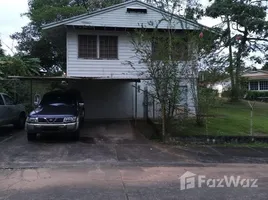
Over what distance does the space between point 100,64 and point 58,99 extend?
16.8 ft

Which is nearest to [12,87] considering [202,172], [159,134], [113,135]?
[113,135]

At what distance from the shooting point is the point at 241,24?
95.0 feet

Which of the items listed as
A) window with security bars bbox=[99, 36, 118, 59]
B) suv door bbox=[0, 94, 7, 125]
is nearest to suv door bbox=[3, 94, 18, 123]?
suv door bbox=[0, 94, 7, 125]

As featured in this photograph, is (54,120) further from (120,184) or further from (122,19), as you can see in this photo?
(122,19)

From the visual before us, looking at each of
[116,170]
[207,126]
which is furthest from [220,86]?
[116,170]

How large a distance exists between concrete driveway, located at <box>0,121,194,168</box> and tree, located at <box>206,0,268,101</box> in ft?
53.4

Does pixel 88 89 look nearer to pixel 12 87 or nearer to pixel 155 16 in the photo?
pixel 12 87

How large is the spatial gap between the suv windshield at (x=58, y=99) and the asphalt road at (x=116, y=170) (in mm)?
1473

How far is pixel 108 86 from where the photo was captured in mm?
19828

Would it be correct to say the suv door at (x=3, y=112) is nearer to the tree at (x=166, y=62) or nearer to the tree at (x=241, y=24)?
the tree at (x=166, y=62)

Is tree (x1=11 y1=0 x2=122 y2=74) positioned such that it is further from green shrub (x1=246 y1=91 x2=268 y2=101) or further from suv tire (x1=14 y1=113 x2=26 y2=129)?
green shrub (x1=246 y1=91 x2=268 y2=101)

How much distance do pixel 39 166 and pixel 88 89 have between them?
1142 cm

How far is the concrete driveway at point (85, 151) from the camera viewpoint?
923 centimetres

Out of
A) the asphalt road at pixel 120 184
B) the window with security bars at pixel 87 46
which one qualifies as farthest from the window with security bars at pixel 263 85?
the asphalt road at pixel 120 184
